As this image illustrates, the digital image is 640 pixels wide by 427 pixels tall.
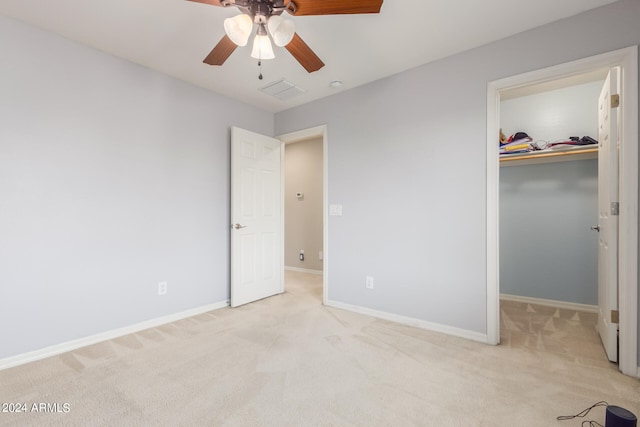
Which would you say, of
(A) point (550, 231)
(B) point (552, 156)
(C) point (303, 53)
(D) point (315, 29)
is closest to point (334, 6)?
(C) point (303, 53)

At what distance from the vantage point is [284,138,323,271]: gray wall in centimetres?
528

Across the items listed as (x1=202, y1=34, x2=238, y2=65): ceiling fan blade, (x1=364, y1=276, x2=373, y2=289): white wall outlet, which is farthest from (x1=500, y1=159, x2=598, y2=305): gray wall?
(x1=202, y1=34, x2=238, y2=65): ceiling fan blade

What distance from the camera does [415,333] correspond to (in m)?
2.63

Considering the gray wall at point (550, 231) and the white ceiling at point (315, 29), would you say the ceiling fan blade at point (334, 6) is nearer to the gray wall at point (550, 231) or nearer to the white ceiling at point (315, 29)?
the white ceiling at point (315, 29)

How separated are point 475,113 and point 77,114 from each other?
3270 millimetres

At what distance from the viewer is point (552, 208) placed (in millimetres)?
3418

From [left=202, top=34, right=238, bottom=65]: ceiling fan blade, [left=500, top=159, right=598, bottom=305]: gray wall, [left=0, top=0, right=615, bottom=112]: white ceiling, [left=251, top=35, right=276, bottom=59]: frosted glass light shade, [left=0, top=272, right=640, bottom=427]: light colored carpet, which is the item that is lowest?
[left=0, top=272, right=640, bottom=427]: light colored carpet

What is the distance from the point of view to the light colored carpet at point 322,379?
1560mm

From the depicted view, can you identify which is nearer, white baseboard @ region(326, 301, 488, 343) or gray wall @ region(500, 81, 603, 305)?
white baseboard @ region(326, 301, 488, 343)

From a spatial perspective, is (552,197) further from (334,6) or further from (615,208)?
(334,6)

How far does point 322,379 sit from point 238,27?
213cm

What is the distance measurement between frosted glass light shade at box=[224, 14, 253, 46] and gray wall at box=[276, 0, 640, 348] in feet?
5.80

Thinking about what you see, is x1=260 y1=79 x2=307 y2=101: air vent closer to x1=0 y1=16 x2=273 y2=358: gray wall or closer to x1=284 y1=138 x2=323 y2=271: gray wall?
x1=0 y1=16 x2=273 y2=358: gray wall

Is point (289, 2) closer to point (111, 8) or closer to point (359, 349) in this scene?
point (111, 8)
